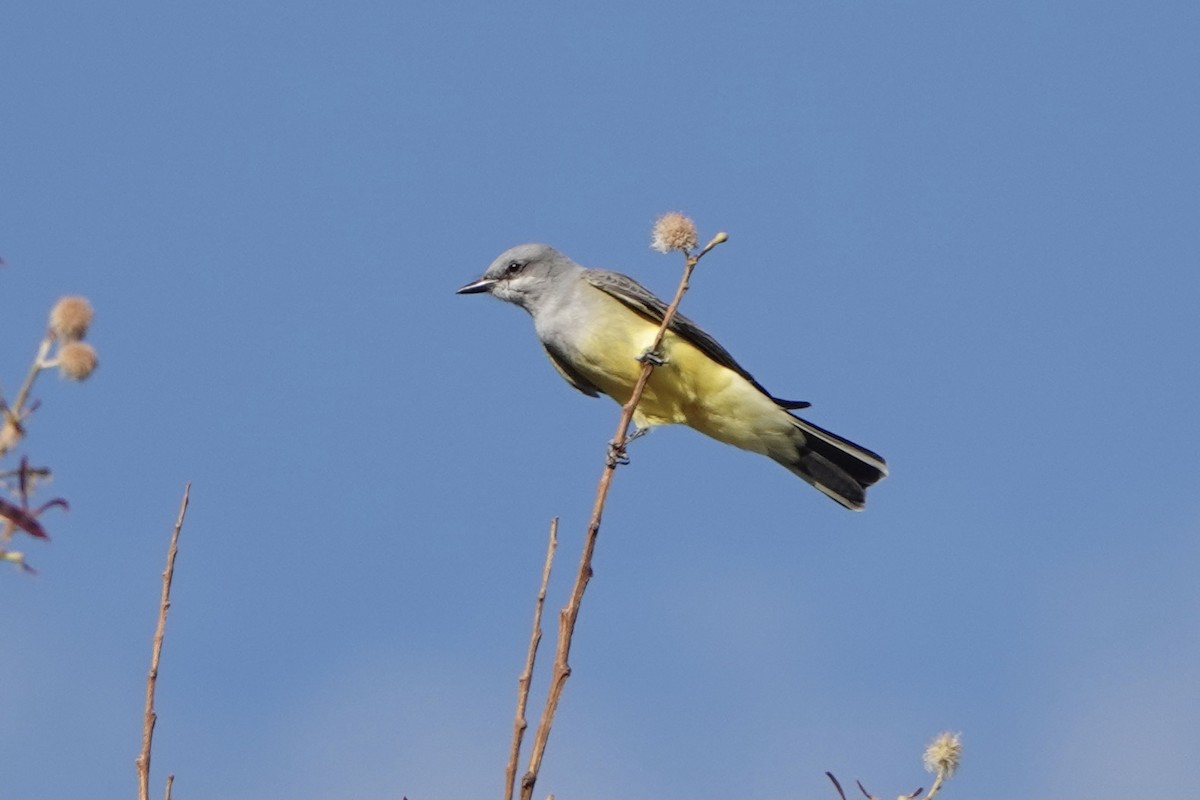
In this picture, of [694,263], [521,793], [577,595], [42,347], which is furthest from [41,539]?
[694,263]

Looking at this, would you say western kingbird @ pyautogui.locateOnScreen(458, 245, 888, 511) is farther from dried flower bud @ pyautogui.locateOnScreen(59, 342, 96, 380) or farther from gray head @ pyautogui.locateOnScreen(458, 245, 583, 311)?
dried flower bud @ pyautogui.locateOnScreen(59, 342, 96, 380)

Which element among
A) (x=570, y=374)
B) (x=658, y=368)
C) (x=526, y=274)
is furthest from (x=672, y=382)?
(x=526, y=274)

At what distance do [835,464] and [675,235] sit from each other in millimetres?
5907

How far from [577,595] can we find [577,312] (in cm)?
649

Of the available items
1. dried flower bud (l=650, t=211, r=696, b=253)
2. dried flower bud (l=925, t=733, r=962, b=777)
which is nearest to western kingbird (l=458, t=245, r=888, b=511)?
dried flower bud (l=650, t=211, r=696, b=253)

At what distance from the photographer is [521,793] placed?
2.12m

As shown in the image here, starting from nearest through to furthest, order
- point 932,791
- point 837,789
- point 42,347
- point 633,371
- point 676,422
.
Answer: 1. point 42,347
2. point 837,789
3. point 932,791
4. point 633,371
5. point 676,422

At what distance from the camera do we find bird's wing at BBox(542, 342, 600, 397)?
30.3ft

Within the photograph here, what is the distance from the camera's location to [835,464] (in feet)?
31.5

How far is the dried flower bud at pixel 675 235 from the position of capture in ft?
12.8

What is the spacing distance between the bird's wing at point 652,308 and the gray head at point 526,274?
0.28 m

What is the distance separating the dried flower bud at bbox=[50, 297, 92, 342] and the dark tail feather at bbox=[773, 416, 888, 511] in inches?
324

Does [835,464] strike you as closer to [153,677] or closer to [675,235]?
[675,235]

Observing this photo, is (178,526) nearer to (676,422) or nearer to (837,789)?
(837,789)
